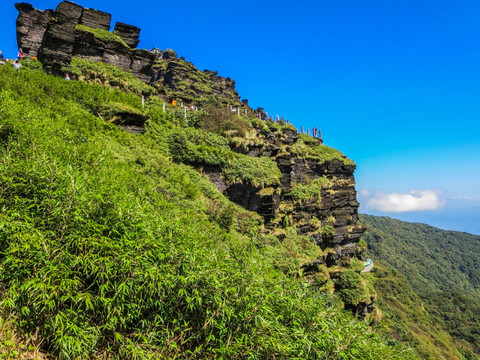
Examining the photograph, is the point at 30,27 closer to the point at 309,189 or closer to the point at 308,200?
the point at 309,189

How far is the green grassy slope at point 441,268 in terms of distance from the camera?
229 feet

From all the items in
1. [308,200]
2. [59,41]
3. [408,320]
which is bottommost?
[408,320]

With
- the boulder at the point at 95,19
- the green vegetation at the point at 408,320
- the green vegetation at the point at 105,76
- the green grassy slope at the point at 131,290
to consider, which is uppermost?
the boulder at the point at 95,19

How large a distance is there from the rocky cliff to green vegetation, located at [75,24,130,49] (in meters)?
0.07

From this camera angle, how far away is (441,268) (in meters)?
146

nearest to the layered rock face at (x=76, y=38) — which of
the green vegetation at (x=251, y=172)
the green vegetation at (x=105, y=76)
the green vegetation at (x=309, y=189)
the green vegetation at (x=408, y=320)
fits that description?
the green vegetation at (x=105, y=76)

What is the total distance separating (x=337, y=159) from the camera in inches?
1379

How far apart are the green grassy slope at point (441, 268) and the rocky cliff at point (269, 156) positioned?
34461mm

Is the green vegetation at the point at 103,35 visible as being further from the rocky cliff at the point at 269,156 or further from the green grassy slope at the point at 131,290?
the green grassy slope at the point at 131,290

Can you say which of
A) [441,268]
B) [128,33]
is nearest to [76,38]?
[128,33]

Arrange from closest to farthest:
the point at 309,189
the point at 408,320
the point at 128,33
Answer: the point at 128,33
the point at 309,189
the point at 408,320

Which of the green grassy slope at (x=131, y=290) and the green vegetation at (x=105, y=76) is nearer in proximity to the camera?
the green grassy slope at (x=131, y=290)

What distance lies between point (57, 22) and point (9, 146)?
61.6ft

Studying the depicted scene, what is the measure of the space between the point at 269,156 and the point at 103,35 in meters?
18.4
